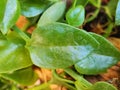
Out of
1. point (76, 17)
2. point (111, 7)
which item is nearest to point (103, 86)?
point (76, 17)

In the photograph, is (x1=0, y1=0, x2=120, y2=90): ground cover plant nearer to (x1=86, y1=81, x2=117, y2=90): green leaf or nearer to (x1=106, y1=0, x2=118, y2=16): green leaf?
(x1=86, y1=81, x2=117, y2=90): green leaf

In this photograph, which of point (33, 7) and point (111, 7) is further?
point (111, 7)

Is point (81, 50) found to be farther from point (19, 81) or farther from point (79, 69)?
point (19, 81)

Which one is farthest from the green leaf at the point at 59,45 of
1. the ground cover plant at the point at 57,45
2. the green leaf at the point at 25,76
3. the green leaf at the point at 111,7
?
the green leaf at the point at 111,7

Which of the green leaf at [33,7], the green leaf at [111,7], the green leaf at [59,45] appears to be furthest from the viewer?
the green leaf at [111,7]

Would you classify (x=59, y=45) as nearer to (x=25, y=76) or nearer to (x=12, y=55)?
(x=12, y=55)

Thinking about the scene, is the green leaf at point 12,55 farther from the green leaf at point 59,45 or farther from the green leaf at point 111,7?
the green leaf at point 111,7

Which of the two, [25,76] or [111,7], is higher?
[111,7]
